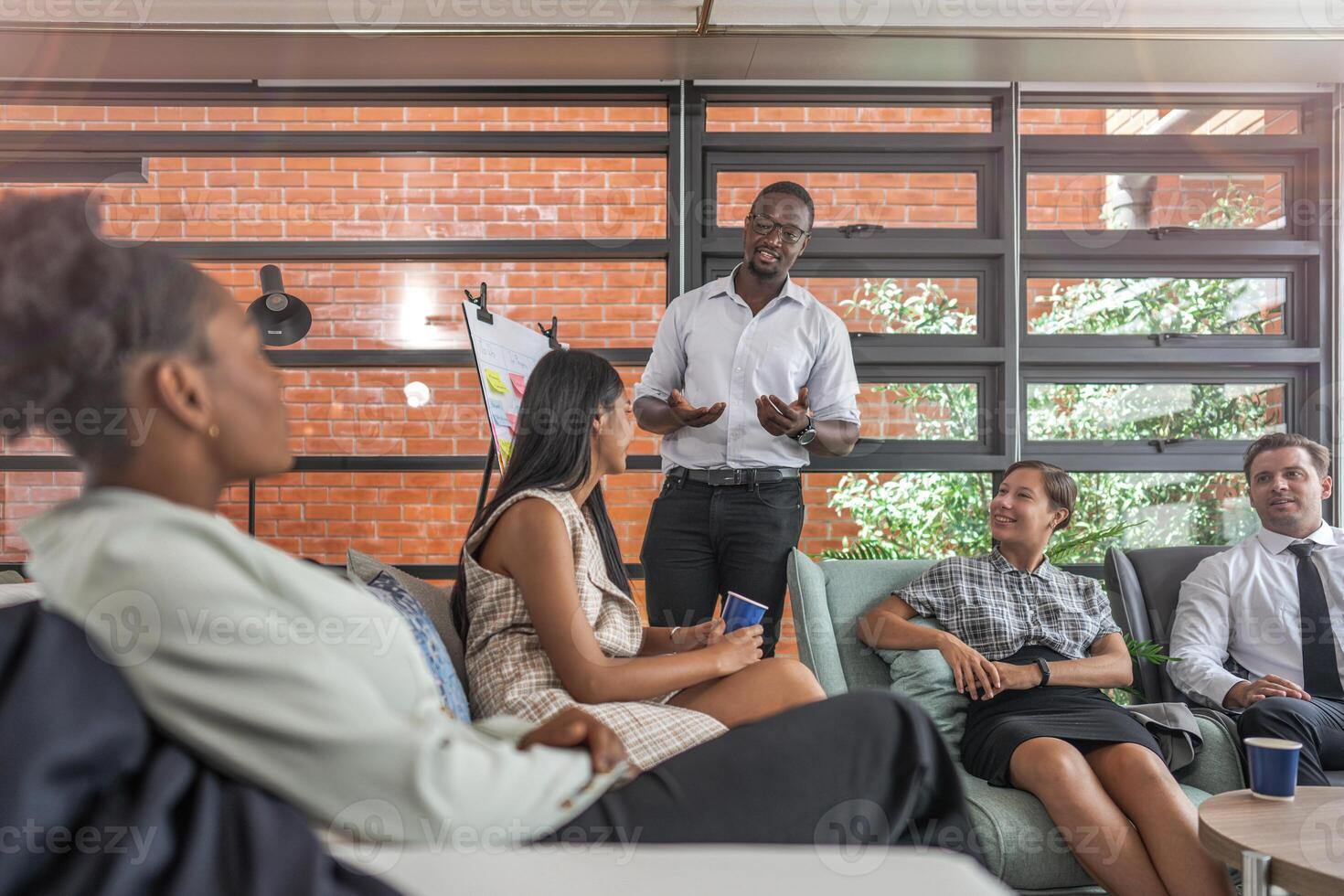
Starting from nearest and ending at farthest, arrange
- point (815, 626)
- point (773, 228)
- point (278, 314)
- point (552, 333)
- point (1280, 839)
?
point (1280, 839), point (815, 626), point (773, 228), point (278, 314), point (552, 333)

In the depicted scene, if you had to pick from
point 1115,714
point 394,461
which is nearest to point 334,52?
point 394,461

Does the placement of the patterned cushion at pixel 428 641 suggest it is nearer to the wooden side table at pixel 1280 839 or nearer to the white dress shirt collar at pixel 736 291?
the wooden side table at pixel 1280 839

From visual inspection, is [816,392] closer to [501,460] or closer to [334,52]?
[501,460]

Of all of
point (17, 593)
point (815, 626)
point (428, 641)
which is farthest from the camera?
point (815, 626)

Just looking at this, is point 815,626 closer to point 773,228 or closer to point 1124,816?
point 1124,816

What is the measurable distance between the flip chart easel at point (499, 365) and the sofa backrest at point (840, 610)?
0.93 m

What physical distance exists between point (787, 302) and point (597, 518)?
1.27 metres

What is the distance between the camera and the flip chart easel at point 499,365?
9.80 feet

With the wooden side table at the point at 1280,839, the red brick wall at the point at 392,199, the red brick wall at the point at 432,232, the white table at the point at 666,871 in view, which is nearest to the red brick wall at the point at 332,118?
the red brick wall at the point at 432,232

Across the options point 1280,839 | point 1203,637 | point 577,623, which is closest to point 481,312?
point 577,623

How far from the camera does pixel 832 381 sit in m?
3.17

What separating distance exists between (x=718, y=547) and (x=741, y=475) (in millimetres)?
224

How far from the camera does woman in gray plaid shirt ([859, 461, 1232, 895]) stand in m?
2.07

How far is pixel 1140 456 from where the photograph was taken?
390 cm
